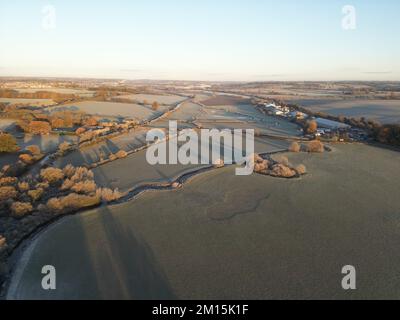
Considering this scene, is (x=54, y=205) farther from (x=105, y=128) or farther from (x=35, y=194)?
(x=105, y=128)

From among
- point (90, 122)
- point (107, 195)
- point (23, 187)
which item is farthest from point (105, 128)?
point (107, 195)

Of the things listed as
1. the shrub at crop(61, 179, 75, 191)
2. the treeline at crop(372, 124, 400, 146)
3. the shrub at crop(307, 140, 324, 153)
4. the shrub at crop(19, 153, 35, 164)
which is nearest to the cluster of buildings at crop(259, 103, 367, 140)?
the treeline at crop(372, 124, 400, 146)

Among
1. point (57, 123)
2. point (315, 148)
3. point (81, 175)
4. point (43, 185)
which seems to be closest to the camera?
point (43, 185)

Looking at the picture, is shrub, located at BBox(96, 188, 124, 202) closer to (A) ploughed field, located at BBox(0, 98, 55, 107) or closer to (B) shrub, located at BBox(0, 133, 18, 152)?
(B) shrub, located at BBox(0, 133, 18, 152)
